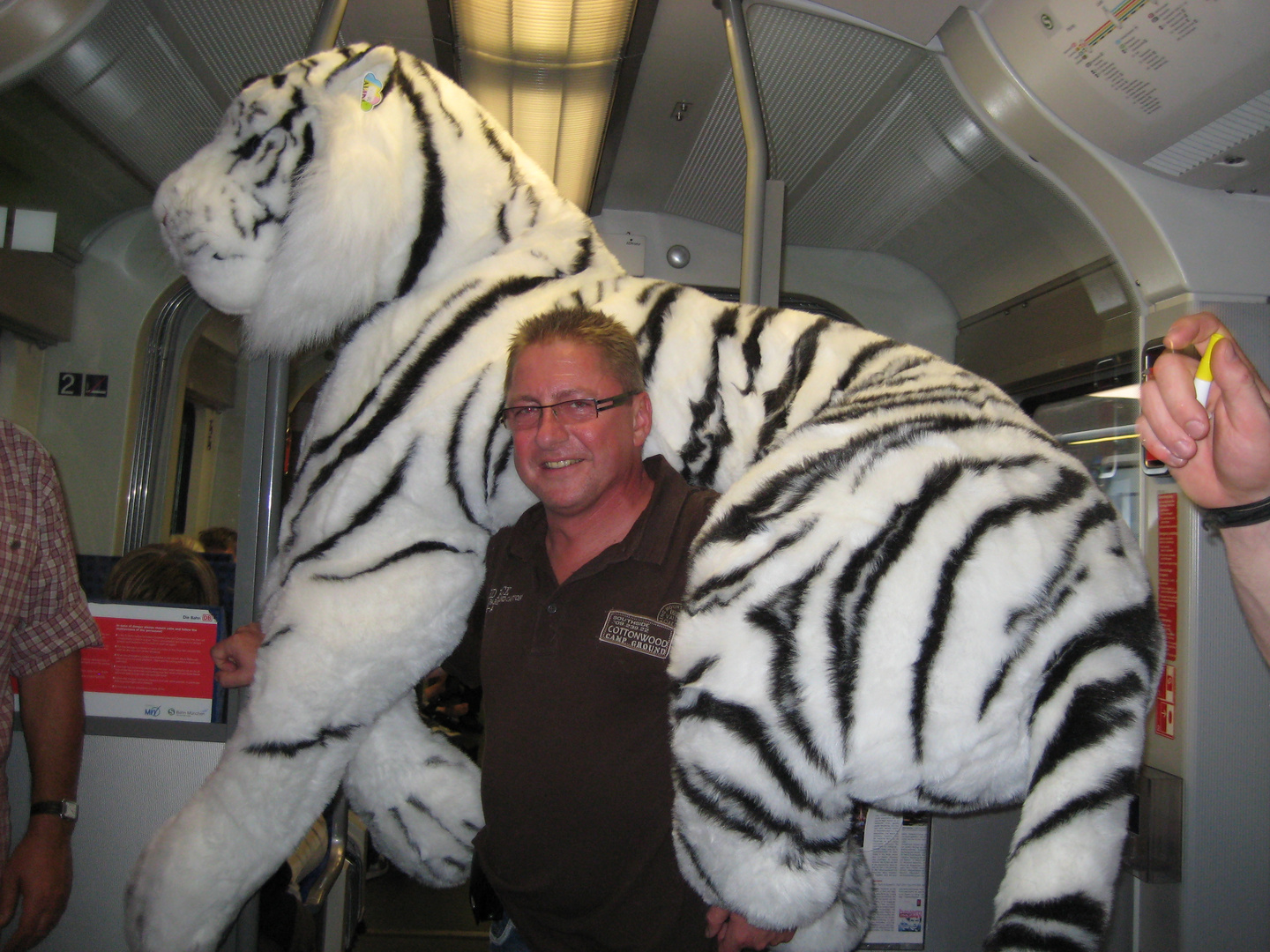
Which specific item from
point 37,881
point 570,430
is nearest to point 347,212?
point 570,430

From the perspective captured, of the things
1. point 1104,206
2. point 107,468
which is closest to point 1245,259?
point 1104,206

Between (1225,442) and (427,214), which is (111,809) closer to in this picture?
(427,214)

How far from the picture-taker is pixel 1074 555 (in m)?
0.86

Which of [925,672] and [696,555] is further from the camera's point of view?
[696,555]

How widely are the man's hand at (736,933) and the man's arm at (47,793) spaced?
147 centimetres

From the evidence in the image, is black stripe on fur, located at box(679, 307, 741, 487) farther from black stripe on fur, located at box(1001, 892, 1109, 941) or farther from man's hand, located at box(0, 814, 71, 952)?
man's hand, located at box(0, 814, 71, 952)

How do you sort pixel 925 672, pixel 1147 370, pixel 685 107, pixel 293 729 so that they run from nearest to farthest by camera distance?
pixel 925 672 → pixel 293 729 → pixel 1147 370 → pixel 685 107

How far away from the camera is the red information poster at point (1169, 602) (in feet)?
6.80

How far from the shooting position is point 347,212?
1444 millimetres

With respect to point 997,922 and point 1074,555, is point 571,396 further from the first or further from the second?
point 997,922

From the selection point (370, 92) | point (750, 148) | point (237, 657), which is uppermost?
point (750, 148)

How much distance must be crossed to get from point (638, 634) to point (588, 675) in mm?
109

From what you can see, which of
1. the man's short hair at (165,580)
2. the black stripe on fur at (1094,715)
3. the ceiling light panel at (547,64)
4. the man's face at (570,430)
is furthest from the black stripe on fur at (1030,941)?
the ceiling light panel at (547,64)

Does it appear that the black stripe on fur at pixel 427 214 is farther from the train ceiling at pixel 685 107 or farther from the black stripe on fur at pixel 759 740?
the train ceiling at pixel 685 107
